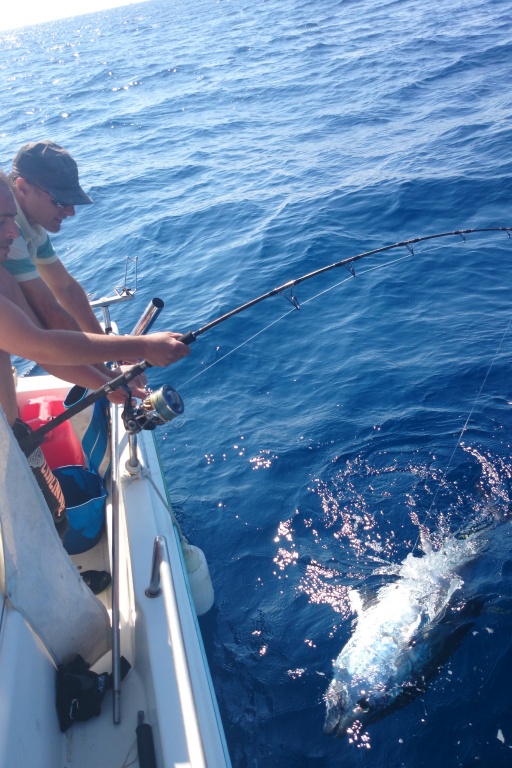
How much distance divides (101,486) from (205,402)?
8.17 ft

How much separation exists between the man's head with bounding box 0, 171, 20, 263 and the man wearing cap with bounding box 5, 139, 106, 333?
1.40 ft

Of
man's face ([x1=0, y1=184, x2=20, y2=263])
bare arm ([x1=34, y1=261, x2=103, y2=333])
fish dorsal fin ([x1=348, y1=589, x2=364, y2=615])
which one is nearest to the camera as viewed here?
man's face ([x1=0, y1=184, x2=20, y2=263])

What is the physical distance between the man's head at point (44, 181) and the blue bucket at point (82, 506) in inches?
54.7

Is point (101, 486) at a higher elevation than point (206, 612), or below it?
higher

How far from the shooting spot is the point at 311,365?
6.22 m

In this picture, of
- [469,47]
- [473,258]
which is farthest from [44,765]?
[469,47]

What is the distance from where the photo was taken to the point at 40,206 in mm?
3246

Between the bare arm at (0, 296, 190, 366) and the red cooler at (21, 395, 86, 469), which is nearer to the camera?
the bare arm at (0, 296, 190, 366)

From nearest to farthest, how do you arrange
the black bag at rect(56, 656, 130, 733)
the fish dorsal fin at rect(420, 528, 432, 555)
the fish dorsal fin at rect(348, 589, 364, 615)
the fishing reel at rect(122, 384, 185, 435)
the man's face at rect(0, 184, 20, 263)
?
the black bag at rect(56, 656, 130, 733) < the man's face at rect(0, 184, 20, 263) < the fishing reel at rect(122, 384, 185, 435) < the fish dorsal fin at rect(348, 589, 364, 615) < the fish dorsal fin at rect(420, 528, 432, 555)

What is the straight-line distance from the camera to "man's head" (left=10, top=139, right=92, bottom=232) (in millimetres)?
3154

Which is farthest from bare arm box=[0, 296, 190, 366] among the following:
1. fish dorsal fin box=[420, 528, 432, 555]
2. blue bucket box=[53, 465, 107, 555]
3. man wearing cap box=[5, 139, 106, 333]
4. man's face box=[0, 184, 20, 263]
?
fish dorsal fin box=[420, 528, 432, 555]

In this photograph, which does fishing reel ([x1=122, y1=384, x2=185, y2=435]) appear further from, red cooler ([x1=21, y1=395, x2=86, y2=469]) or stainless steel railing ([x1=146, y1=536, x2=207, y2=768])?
A: red cooler ([x1=21, y1=395, x2=86, y2=469])

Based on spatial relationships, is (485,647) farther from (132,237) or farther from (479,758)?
(132,237)

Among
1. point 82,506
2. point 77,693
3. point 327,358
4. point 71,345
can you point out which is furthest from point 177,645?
point 327,358
